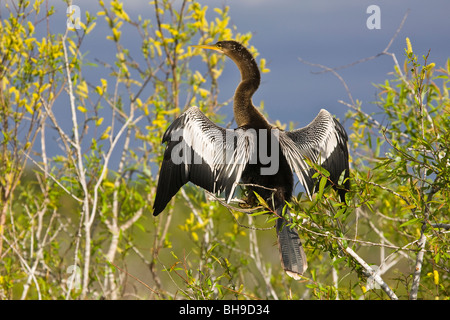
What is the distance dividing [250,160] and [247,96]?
718 millimetres

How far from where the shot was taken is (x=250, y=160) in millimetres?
3244

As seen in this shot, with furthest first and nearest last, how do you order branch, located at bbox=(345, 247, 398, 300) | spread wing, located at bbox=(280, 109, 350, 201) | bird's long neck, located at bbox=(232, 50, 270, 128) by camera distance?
1. bird's long neck, located at bbox=(232, 50, 270, 128)
2. spread wing, located at bbox=(280, 109, 350, 201)
3. branch, located at bbox=(345, 247, 398, 300)

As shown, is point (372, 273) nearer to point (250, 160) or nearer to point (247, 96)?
point (250, 160)

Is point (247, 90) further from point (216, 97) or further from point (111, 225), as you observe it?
point (111, 225)

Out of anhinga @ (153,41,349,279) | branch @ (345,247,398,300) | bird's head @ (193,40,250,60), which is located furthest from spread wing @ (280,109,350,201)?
bird's head @ (193,40,250,60)

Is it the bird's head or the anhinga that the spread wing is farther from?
the bird's head

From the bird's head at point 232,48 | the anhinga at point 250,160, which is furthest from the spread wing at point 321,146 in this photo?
the bird's head at point 232,48

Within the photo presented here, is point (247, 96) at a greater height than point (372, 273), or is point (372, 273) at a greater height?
point (247, 96)

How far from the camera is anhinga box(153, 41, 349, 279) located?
3.08m

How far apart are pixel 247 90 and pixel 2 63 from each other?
2.33 metres

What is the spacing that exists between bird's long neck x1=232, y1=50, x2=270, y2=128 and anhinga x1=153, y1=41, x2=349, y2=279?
1 centimetres

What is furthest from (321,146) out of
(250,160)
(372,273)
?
(372,273)

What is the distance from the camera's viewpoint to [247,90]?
379cm

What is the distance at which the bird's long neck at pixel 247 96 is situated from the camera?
3656 millimetres
